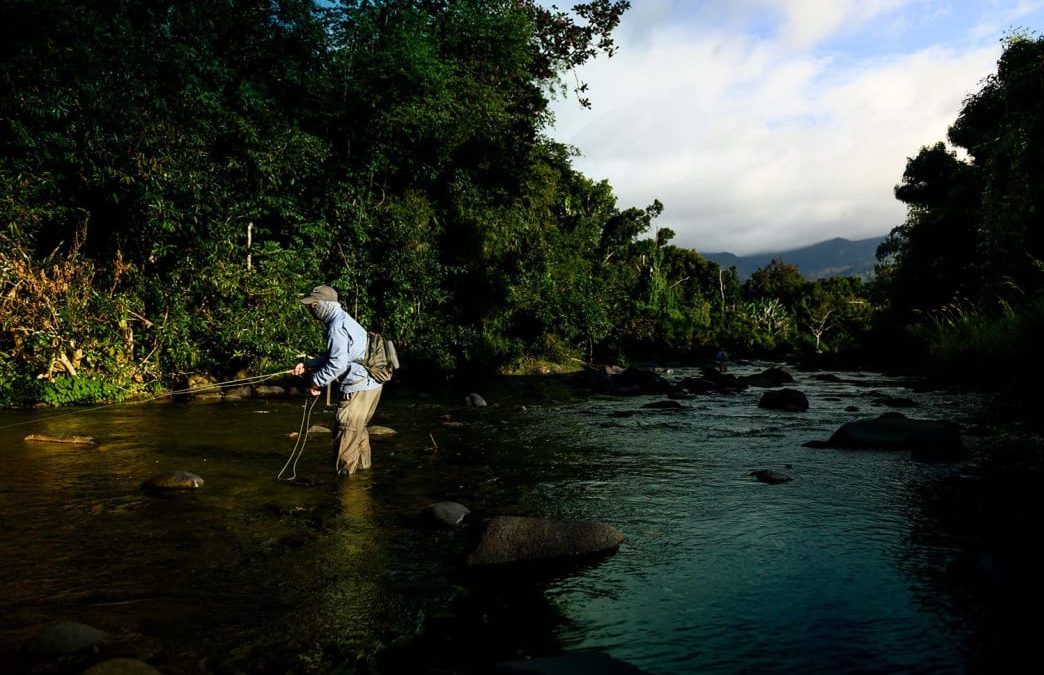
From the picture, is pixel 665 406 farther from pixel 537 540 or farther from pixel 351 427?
pixel 537 540

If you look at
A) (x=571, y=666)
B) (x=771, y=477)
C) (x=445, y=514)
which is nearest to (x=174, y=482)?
(x=445, y=514)

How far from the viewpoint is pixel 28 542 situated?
563 cm

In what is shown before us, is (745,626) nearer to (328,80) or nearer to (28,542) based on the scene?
(28,542)

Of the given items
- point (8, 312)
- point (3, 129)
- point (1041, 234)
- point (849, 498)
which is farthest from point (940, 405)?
point (3, 129)

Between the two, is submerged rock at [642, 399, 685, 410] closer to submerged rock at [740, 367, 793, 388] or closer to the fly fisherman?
submerged rock at [740, 367, 793, 388]

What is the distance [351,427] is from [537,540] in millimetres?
3680

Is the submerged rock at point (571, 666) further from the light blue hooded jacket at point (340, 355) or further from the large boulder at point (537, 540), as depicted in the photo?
the light blue hooded jacket at point (340, 355)

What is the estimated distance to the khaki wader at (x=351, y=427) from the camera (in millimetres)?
8203

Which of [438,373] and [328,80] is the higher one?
[328,80]

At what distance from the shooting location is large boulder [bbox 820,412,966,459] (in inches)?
361

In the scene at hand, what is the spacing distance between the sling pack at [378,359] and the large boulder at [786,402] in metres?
10.1

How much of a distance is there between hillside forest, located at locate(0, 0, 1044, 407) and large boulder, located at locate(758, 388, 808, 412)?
447 cm

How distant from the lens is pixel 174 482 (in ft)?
24.9

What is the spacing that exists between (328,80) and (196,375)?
929 cm
